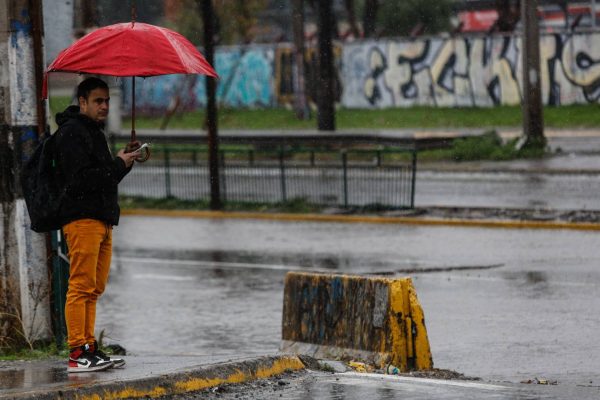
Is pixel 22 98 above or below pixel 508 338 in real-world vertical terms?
above

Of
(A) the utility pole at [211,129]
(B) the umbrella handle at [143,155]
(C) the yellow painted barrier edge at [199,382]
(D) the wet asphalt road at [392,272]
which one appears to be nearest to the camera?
(C) the yellow painted barrier edge at [199,382]

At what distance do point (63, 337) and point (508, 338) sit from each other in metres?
3.45

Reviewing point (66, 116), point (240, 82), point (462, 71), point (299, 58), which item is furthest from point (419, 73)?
point (66, 116)

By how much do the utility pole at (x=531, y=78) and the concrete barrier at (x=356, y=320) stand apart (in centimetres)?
2111

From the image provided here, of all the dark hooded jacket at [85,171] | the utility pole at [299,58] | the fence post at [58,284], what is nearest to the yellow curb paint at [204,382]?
the dark hooded jacket at [85,171]

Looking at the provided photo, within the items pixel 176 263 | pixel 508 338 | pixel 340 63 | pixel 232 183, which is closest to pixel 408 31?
pixel 340 63

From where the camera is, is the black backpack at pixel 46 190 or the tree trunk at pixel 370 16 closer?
the black backpack at pixel 46 190

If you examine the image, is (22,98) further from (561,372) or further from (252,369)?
(561,372)

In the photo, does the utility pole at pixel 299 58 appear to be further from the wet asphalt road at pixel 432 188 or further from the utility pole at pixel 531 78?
the wet asphalt road at pixel 432 188

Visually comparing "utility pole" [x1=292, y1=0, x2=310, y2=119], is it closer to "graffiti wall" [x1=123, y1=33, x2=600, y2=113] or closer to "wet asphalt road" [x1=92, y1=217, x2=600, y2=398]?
"graffiti wall" [x1=123, y1=33, x2=600, y2=113]

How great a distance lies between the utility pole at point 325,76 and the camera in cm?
3822

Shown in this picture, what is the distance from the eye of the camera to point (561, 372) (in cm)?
955

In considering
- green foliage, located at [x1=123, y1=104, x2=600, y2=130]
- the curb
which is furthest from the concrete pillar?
green foliage, located at [x1=123, y1=104, x2=600, y2=130]

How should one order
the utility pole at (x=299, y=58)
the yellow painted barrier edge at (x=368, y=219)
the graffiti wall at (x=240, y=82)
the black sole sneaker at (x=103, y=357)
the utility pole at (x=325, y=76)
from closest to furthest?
the black sole sneaker at (x=103, y=357)
the yellow painted barrier edge at (x=368, y=219)
the utility pole at (x=325, y=76)
the utility pole at (x=299, y=58)
the graffiti wall at (x=240, y=82)
